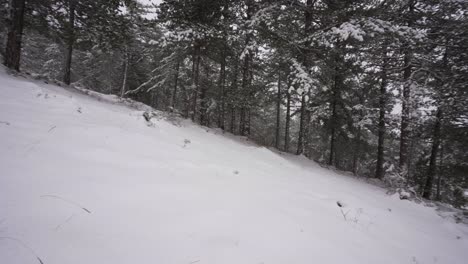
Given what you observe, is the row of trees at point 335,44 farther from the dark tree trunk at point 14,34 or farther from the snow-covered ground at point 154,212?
the snow-covered ground at point 154,212

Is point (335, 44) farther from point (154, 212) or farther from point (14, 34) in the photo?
point (14, 34)

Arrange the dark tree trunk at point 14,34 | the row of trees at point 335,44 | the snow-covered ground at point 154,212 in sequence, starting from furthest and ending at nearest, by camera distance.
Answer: the dark tree trunk at point 14,34
the row of trees at point 335,44
the snow-covered ground at point 154,212

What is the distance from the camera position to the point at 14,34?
874 centimetres

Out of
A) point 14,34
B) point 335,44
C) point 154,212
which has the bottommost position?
point 154,212

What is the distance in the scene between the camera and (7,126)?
316cm

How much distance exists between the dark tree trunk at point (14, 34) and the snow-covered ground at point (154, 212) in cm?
680

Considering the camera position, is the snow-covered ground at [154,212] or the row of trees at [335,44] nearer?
the snow-covered ground at [154,212]

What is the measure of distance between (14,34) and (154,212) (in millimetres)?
11793

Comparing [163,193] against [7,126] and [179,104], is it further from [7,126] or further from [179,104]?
[179,104]

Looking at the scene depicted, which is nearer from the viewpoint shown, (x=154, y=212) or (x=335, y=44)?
(x=154, y=212)

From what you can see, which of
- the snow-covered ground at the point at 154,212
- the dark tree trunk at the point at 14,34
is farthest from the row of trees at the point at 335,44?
the snow-covered ground at the point at 154,212

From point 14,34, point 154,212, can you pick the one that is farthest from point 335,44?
point 14,34

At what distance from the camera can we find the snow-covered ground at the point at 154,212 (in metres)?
1.61

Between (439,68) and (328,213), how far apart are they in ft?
21.6
